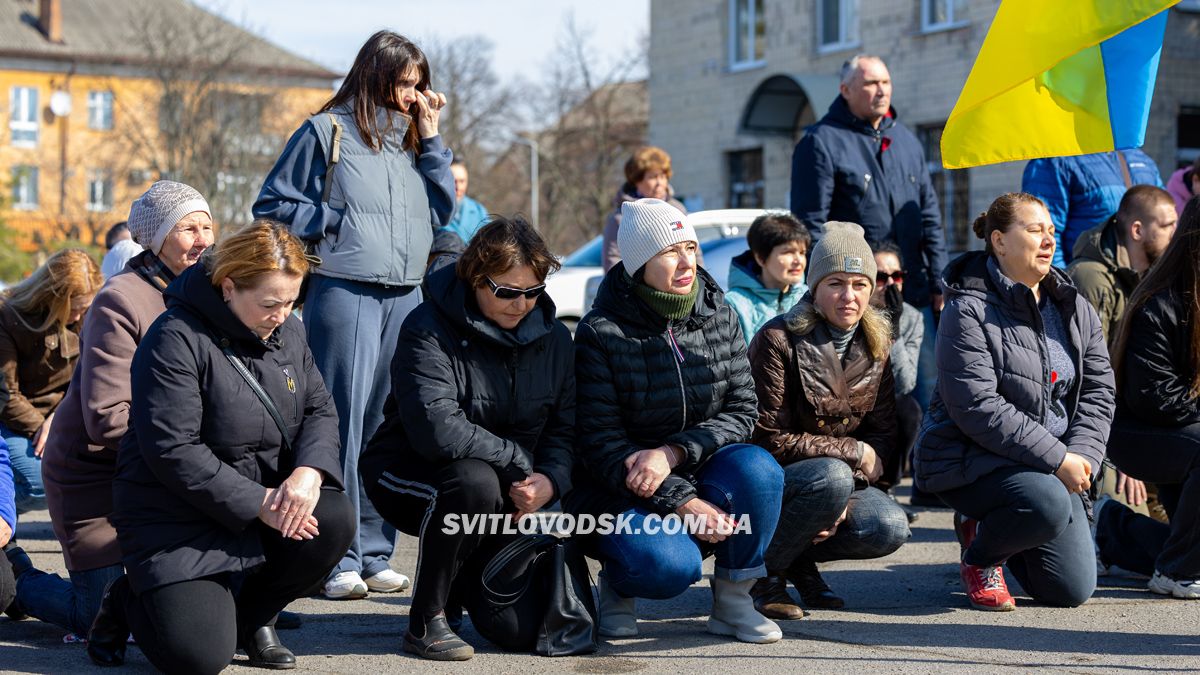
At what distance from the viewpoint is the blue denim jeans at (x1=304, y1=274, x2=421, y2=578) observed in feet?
20.2

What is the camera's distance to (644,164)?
8.77 meters

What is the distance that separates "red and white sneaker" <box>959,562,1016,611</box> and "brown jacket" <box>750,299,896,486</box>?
0.60 metres

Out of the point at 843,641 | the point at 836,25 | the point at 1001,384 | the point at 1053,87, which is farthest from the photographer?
the point at 836,25

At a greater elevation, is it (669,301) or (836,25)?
(836,25)

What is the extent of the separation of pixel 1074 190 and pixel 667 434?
3.76m

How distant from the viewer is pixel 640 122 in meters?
50.9

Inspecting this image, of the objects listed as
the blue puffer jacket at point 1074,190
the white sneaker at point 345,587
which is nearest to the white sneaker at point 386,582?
the white sneaker at point 345,587

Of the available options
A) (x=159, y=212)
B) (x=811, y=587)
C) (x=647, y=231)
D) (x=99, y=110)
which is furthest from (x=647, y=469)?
(x=99, y=110)

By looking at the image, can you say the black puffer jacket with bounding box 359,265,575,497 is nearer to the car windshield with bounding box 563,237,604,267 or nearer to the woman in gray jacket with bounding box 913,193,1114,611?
the woman in gray jacket with bounding box 913,193,1114,611

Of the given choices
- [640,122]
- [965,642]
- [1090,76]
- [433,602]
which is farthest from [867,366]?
[640,122]

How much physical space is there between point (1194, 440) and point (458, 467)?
10.0ft

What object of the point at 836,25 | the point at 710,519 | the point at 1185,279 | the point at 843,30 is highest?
the point at 836,25

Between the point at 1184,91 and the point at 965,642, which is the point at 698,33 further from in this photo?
the point at 965,642

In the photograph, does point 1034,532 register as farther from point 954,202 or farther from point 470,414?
point 954,202
